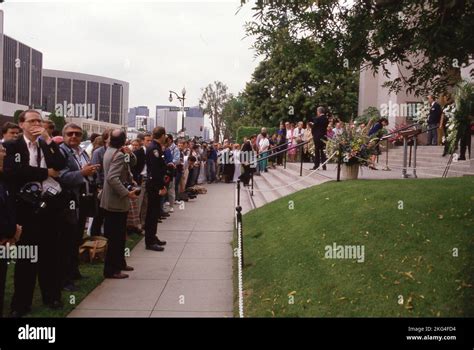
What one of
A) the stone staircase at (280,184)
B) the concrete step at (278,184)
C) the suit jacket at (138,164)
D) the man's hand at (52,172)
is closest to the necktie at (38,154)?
the man's hand at (52,172)

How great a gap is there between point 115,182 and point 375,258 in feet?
12.5

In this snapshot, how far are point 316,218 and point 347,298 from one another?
3.20 metres

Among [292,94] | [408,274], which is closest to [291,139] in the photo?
[408,274]

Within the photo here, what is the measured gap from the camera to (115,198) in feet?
25.4

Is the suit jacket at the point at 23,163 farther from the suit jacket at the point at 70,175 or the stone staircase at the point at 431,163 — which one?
the stone staircase at the point at 431,163

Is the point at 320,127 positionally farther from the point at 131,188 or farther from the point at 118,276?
the point at 118,276

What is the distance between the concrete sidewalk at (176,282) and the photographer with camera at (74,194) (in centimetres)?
51

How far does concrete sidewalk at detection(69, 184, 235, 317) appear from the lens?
6410mm

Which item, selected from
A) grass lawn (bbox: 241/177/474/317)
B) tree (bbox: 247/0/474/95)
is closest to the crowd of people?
grass lawn (bbox: 241/177/474/317)

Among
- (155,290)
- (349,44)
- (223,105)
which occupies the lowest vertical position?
(155,290)

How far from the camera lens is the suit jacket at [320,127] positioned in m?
15.1
